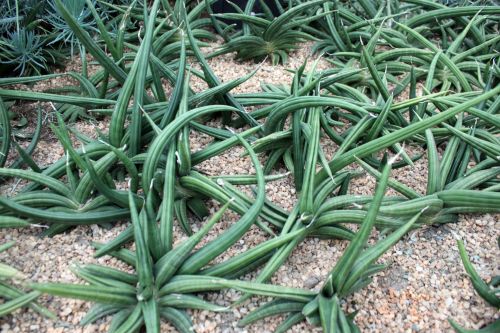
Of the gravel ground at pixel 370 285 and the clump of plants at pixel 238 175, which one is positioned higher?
the clump of plants at pixel 238 175

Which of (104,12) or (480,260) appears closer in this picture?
(480,260)

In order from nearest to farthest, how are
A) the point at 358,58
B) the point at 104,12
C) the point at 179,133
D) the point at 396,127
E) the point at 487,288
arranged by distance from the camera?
1. the point at 487,288
2. the point at 179,133
3. the point at 396,127
4. the point at 358,58
5. the point at 104,12

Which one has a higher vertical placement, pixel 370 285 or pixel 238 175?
pixel 238 175

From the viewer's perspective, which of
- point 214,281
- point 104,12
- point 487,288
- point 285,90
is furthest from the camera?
point 104,12

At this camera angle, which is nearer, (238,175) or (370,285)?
(370,285)

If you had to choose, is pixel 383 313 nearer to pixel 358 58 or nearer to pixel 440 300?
pixel 440 300

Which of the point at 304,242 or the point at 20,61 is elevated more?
the point at 20,61

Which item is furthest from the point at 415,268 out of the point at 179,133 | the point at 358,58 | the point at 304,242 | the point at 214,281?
the point at 358,58

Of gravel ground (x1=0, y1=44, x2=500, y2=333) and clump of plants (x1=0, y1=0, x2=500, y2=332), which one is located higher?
clump of plants (x1=0, y1=0, x2=500, y2=332)
